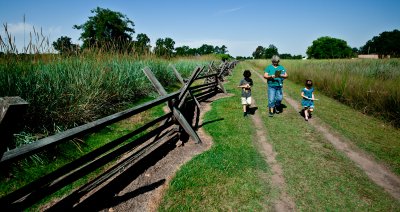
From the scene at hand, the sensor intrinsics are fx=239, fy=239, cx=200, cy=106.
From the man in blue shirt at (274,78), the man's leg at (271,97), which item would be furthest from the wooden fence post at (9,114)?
the man's leg at (271,97)

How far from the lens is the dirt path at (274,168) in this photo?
3.24m

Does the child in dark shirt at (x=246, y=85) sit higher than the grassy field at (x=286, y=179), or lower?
higher

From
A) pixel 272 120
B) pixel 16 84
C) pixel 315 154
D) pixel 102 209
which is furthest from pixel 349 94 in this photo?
pixel 16 84

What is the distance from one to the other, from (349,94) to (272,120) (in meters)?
4.83

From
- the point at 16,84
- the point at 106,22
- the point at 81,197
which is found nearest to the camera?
the point at 81,197

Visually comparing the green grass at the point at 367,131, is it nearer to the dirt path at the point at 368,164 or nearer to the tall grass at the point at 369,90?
the dirt path at the point at 368,164

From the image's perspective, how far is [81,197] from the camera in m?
3.01

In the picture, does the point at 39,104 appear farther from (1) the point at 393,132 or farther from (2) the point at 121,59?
(1) the point at 393,132

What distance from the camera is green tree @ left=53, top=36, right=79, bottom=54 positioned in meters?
5.86

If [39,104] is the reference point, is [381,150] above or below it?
below

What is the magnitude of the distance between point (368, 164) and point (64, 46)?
731 cm

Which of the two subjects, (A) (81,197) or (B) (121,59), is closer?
(A) (81,197)

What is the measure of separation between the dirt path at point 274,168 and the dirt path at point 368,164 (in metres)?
1.48

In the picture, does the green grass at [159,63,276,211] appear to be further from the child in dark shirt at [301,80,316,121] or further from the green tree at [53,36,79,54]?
the green tree at [53,36,79,54]
